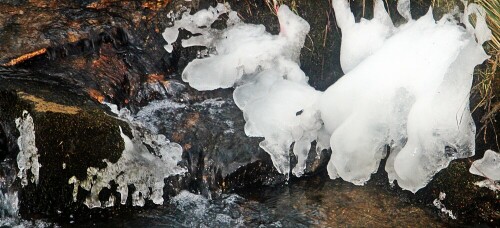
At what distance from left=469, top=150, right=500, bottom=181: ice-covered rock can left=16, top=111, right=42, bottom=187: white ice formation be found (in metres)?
2.89

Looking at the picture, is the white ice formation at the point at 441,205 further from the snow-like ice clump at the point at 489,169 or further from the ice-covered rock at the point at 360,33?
the ice-covered rock at the point at 360,33

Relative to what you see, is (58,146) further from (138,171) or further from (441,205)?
(441,205)

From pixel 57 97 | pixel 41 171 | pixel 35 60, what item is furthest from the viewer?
pixel 35 60

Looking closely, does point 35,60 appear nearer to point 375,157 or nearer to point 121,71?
point 121,71

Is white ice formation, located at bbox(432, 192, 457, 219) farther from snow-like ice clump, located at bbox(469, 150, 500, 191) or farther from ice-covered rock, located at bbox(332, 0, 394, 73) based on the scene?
ice-covered rock, located at bbox(332, 0, 394, 73)

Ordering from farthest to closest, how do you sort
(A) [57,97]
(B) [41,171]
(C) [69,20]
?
(C) [69,20], (A) [57,97], (B) [41,171]

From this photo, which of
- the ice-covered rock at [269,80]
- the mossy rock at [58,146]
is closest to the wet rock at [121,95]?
the mossy rock at [58,146]

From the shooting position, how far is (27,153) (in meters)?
3.97

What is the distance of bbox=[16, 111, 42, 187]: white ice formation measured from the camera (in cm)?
395

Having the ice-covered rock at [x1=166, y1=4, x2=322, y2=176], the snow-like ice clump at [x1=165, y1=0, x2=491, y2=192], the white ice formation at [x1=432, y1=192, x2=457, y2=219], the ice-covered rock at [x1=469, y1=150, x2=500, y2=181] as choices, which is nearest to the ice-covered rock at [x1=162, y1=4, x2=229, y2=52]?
the ice-covered rock at [x1=166, y1=4, x2=322, y2=176]

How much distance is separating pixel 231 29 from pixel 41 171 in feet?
6.76

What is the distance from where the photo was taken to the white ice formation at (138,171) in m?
4.05

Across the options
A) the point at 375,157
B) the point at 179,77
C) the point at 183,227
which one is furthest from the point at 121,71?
the point at 375,157

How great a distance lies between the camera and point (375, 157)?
418 cm
